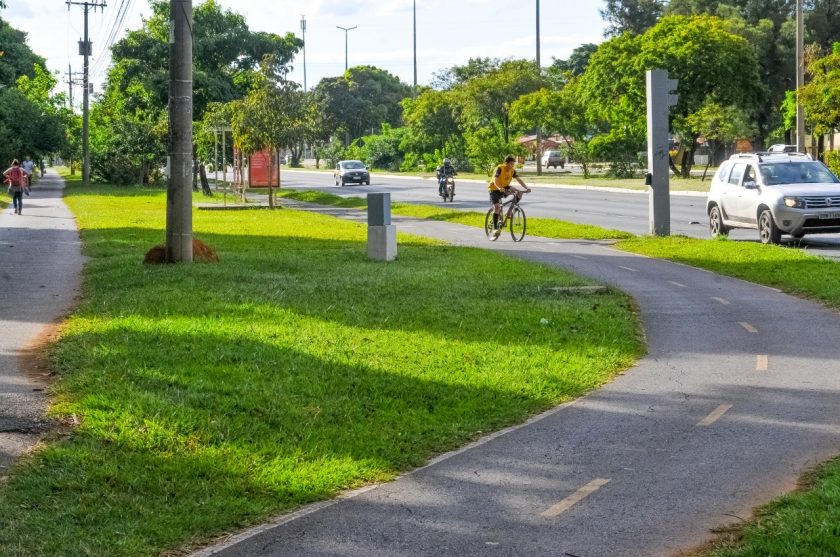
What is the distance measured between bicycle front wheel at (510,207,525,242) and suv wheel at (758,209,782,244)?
4479mm

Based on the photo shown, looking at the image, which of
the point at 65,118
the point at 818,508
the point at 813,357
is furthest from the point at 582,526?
the point at 65,118

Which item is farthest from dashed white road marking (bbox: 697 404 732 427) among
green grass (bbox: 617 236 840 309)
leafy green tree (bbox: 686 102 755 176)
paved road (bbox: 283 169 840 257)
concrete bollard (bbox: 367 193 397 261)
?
leafy green tree (bbox: 686 102 755 176)

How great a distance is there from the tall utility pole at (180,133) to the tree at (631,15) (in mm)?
76864

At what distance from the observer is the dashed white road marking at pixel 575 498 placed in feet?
20.9

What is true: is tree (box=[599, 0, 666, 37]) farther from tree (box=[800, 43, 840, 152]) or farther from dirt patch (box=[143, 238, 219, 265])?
dirt patch (box=[143, 238, 219, 265])

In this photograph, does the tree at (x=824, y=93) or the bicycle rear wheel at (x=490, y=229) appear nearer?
the bicycle rear wheel at (x=490, y=229)

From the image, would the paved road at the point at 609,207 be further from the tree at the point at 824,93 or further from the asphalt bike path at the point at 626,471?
the asphalt bike path at the point at 626,471

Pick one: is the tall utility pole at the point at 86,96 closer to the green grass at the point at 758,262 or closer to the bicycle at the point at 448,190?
the bicycle at the point at 448,190

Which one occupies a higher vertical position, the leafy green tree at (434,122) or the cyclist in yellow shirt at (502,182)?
the leafy green tree at (434,122)

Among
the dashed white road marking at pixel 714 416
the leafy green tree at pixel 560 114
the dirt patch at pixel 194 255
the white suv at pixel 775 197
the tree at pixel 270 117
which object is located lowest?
the dashed white road marking at pixel 714 416

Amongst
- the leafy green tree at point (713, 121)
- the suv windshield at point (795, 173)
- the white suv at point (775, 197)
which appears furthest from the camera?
the leafy green tree at point (713, 121)

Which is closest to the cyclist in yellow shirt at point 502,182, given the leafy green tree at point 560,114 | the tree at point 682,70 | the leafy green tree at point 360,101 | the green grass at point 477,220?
the green grass at point 477,220

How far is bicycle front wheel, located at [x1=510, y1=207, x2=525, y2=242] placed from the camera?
24.9 metres

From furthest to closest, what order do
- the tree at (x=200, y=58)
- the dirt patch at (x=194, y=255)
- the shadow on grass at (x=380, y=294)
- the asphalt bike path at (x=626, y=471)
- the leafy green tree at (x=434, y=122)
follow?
the leafy green tree at (x=434, y=122)
the tree at (x=200, y=58)
the dirt patch at (x=194, y=255)
the shadow on grass at (x=380, y=294)
the asphalt bike path at (x=626, y=471)
